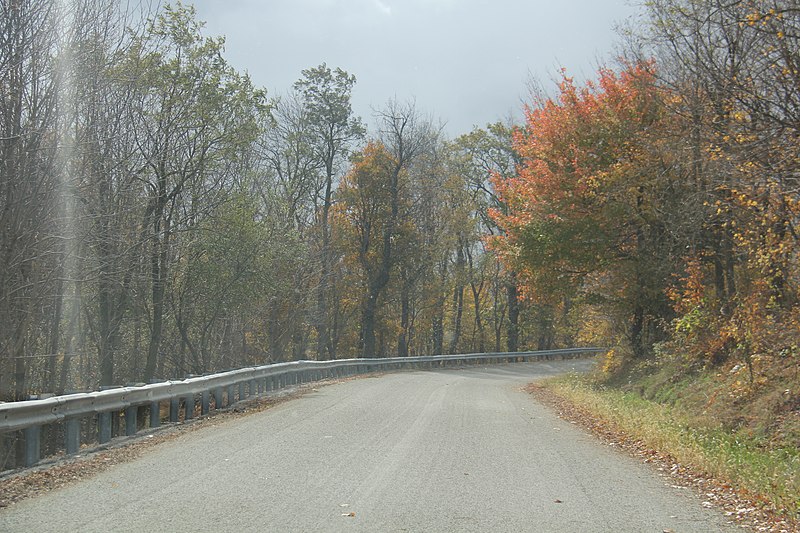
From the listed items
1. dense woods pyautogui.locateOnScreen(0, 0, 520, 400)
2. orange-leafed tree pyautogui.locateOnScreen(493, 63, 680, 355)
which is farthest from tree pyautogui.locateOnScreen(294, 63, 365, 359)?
orange-leafed tree pyautogui.locateOnScreen(493, 63, 680, 355)

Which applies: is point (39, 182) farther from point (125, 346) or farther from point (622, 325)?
point (622, 325)

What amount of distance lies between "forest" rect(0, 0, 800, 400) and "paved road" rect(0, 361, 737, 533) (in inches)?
181

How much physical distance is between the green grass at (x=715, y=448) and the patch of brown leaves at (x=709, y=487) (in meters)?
0.08

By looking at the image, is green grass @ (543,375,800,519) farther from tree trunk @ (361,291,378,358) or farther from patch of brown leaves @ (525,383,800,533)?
tree trunk @ (361,291,378,358)

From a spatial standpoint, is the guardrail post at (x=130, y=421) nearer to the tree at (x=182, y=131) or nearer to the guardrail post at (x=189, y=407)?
the guardrail post at (x=189, y=407)

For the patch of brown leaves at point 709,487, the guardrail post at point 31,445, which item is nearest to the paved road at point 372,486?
the patch of brown leaves at point 709,487

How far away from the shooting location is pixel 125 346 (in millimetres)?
27609

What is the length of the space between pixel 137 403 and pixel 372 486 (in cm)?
543

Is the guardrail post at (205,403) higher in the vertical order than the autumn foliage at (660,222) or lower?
lower

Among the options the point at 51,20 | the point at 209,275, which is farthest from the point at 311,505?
the point at 209,275

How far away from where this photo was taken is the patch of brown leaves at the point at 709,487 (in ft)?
21.8

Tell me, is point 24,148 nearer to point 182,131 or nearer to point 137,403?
point 137,403

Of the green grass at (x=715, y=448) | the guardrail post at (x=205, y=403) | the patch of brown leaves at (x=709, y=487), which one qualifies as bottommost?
the patch of brown leaves at (x=709, y=487)

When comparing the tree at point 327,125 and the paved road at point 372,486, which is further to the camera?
the tree at point 327,125
